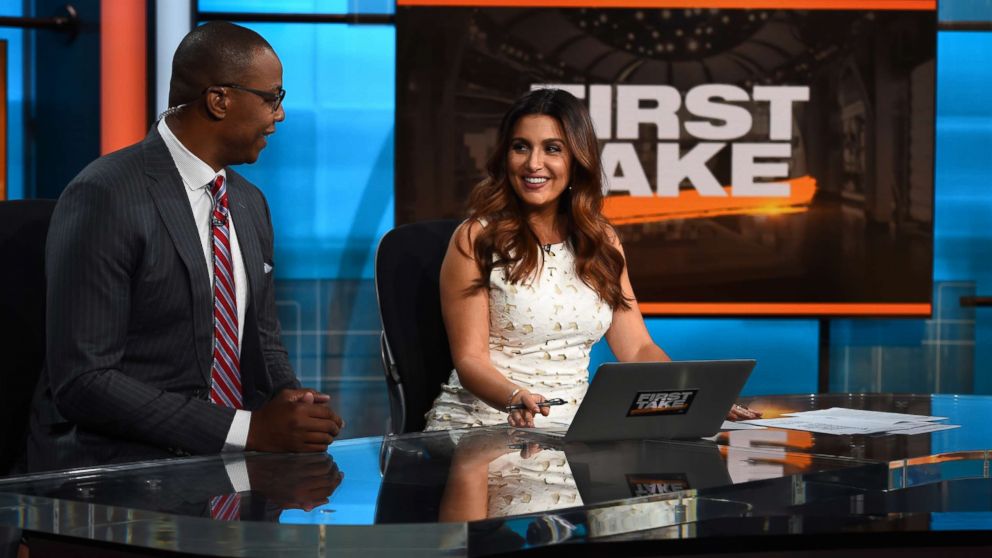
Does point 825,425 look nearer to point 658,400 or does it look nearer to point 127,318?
point 658,400

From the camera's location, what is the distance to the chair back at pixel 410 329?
2.66 metres

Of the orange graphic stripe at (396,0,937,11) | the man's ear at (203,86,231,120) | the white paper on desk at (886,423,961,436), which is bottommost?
the white paper on desk at (886,423,961,436)

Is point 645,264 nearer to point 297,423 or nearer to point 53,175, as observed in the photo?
point 53,175

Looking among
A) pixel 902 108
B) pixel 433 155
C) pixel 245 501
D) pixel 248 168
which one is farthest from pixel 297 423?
pixel 902 108

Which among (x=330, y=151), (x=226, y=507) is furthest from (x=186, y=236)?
(x=330, y=151)

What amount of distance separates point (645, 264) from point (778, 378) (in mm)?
794

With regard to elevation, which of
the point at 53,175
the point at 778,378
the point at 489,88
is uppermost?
the point at 489,88

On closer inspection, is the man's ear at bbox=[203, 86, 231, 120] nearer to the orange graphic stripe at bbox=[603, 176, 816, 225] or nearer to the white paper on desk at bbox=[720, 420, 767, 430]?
the white paper on desk at bbox=[720, 420, 767, 430]

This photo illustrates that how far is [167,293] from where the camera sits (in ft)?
6.43

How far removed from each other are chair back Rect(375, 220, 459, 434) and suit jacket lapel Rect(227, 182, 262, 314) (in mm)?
454

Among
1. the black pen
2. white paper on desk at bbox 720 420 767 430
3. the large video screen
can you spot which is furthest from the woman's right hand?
the large video screen

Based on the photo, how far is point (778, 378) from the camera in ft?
15.0

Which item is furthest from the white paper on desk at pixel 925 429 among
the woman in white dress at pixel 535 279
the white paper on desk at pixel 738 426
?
the woman in white dress at pixel 535 279

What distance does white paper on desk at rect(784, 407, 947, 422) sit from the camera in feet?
7.10
